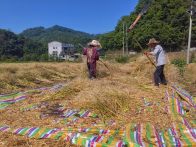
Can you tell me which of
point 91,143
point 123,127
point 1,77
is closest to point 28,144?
point 91,143

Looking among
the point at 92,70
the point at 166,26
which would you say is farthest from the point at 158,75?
the point at 166,26

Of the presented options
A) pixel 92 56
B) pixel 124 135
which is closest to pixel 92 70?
pixel 92 56

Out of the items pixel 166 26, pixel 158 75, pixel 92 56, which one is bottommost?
pixel 158 75

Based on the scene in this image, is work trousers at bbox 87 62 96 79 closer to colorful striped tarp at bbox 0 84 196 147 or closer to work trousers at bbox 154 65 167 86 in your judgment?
work trousers at bbox 154 65 167 86

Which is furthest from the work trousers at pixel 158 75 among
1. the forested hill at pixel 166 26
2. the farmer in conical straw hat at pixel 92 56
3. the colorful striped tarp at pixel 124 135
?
the forested hill at pixel 166 26

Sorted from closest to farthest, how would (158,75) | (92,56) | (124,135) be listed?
(124,135), (158,75), (92,56)

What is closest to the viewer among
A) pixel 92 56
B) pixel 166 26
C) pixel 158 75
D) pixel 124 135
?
pixel 124 135

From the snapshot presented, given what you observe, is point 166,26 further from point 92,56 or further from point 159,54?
point 159,54

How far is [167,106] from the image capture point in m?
5.07

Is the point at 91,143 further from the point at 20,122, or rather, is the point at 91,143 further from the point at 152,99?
the point at 152,99

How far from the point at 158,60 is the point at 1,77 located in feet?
15.2

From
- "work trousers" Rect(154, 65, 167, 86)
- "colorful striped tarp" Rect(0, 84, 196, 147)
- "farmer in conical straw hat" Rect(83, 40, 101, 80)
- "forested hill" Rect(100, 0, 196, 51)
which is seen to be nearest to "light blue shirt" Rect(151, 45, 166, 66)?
"work trousers" Rect(154, 65, 167, 86)

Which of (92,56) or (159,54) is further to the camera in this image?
(92,56)

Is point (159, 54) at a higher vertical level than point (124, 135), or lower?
higher
